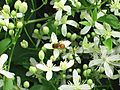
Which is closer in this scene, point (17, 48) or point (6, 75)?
point (6, 75)

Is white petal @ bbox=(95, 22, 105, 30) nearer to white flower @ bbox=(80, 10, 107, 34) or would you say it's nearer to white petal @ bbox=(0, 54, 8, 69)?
white flower @ bbox=(80, 10, 107, 34)

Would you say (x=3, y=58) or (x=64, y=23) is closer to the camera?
(x=3, y=58)

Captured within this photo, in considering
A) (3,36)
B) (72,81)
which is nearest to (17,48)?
(3,36)

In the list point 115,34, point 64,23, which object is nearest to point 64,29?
point 64,23

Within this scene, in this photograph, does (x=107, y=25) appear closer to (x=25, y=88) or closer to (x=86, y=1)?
(x=86, y=1)

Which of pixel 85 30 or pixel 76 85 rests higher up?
pixel 85 30

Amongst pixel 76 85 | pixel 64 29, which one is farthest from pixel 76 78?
pixel 64 29

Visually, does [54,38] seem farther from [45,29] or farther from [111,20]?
[111,20]

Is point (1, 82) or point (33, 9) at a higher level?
point (33, 9)
